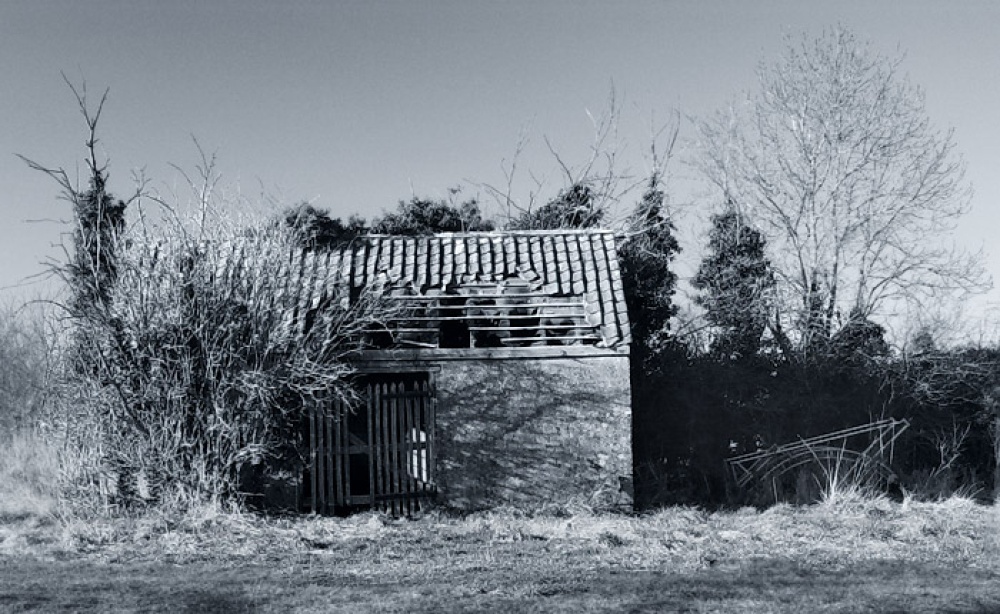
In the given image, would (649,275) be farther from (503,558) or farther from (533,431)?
(503,558)

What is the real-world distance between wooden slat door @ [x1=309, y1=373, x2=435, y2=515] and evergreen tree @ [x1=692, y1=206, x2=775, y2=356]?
23.8 feet

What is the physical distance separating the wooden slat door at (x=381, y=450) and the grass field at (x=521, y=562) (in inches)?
22.2

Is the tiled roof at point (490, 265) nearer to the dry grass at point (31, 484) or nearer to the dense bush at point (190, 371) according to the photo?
the dense bush at point (190, 371)

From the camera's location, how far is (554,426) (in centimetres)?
1330

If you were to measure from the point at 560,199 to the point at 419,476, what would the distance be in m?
10.5

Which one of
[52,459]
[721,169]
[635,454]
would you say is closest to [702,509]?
[635,454]

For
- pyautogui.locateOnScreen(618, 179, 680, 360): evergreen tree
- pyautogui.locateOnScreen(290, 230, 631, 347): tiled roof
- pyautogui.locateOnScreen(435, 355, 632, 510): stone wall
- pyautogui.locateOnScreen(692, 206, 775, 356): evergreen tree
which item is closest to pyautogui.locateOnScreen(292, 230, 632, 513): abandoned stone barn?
pyautogui.locateOnScreen(435, 355, 632, 510): stone wall

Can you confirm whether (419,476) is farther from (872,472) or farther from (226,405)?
(872,472)

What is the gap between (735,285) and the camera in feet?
61.9

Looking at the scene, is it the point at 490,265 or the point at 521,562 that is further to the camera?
the point at 490,265

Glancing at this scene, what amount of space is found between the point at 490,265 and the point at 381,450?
3.70 metres

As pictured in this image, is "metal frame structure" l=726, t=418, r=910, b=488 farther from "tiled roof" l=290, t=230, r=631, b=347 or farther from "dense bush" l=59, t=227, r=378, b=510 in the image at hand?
"dense bush" l=59, t=227, r=378, b=510

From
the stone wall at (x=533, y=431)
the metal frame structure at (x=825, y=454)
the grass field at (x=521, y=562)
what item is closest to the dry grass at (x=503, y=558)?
the grass field at (x=521, y=562)

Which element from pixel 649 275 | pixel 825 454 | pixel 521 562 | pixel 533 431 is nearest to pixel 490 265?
pixel 533 431
